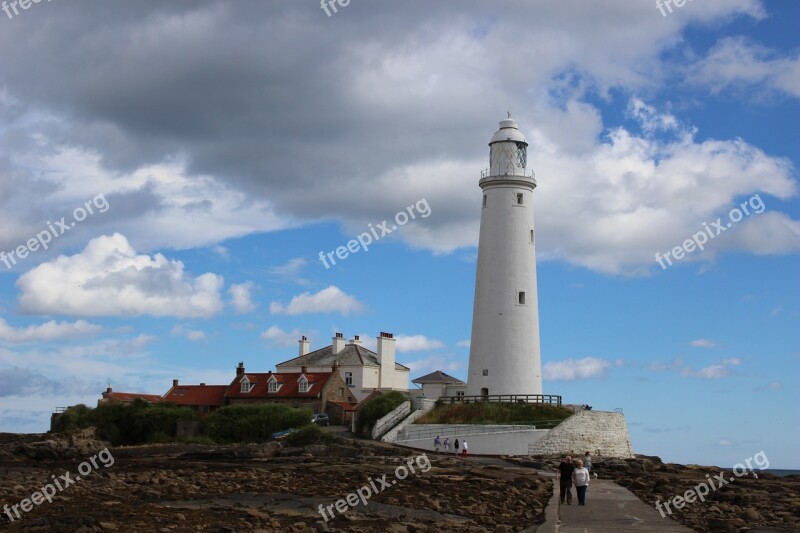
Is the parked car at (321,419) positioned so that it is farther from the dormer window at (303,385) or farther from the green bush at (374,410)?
the green bush at (374,410)

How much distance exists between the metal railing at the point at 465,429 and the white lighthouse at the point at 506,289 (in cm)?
347

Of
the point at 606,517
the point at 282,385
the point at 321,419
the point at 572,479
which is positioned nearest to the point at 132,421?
the point at 282,385

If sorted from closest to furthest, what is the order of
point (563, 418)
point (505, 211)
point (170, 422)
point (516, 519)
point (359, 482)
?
point (516, 519) < point (359, 482) < point (563, 418) < point (505, 211) < point (170, 422)

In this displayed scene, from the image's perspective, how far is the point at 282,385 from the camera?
176 feet

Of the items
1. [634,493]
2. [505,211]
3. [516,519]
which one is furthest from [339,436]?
[516,519]

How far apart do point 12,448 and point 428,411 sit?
1847 cm

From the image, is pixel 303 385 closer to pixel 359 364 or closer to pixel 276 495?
pixel 359 364

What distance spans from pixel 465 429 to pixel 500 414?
2.37 meters

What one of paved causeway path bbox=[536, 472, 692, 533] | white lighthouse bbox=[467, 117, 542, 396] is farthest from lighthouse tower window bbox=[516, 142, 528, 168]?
paved causeway path bbox=[536, 472, 692, 533]

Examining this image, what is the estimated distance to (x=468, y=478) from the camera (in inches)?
1027

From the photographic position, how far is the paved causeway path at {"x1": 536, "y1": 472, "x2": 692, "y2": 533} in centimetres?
1711

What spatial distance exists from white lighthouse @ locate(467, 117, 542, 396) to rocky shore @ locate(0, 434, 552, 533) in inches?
411

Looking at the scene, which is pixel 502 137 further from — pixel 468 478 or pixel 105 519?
pixel 105 519

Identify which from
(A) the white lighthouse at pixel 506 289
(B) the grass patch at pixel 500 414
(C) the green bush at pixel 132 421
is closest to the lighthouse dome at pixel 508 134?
(A) the white lighthouse at pixel 506 289
